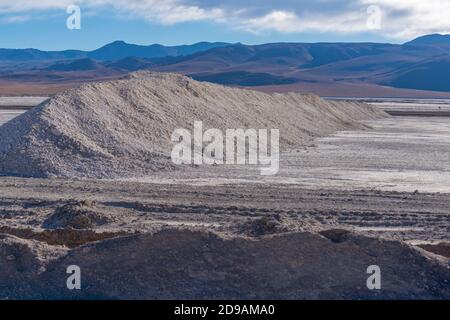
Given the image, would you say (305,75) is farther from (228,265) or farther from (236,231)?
(228,265)

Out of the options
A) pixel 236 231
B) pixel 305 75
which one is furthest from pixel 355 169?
pixel 305 75

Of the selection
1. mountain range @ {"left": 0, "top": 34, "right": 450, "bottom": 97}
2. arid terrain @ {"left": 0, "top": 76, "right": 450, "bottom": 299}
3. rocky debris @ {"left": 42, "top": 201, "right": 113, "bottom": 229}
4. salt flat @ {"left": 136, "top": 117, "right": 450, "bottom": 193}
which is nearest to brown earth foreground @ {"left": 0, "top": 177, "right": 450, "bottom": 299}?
arid terrain @ {"left": 0, "top": 76, "right": 450, "bottom": 299}

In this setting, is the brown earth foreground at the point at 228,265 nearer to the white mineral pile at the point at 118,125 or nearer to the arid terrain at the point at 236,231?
the arid terrain at the point at 236,231

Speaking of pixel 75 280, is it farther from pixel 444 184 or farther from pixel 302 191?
pixel 444 184

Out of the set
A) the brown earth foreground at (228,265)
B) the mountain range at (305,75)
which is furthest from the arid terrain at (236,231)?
the mountain range at (305,75)

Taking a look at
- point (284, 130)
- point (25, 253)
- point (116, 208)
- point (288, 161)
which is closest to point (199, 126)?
point (288, 161)

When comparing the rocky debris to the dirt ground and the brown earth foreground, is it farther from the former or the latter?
the brown earth foreground
